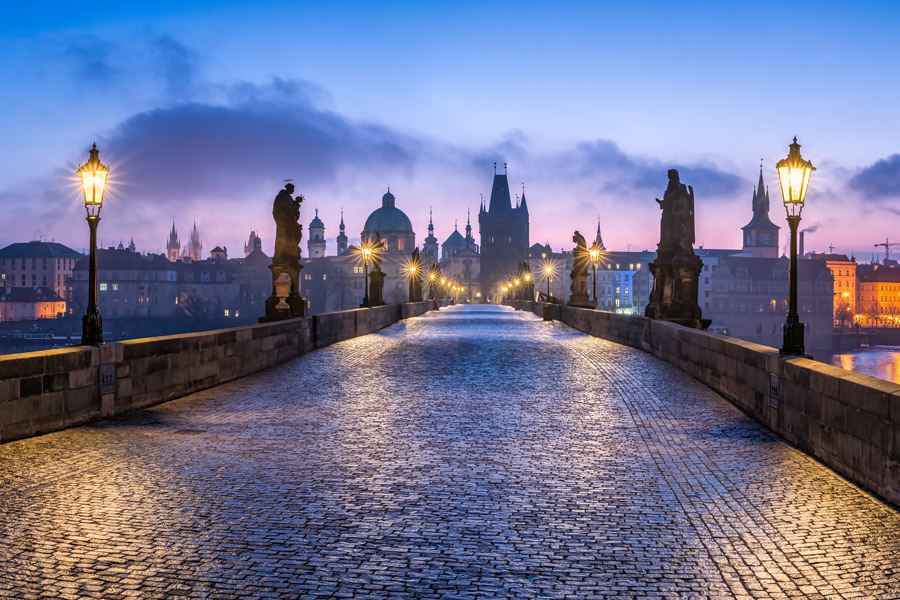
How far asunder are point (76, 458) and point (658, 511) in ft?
16.7

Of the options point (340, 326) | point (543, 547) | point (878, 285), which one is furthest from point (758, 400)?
point (878, 285)

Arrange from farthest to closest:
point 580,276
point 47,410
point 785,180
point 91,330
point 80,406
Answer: point 580,276 → point 785,180 → point 91,330 → point 80,406 → point 47,410

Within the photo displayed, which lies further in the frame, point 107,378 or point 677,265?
point 677,265

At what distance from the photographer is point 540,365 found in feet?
54.5

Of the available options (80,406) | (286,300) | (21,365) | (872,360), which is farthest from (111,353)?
(872,360)

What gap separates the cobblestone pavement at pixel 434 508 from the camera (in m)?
4.36

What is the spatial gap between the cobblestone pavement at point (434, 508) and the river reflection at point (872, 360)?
77.8m

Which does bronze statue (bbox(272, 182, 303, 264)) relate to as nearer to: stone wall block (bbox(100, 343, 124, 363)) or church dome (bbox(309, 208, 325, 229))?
stone wall block (bbox(100, 343, 124, 363))

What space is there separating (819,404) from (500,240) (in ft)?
533

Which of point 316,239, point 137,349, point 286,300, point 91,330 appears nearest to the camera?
point 91,330

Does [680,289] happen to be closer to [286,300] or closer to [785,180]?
[286,300]

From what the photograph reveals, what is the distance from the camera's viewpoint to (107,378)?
31.5 ft

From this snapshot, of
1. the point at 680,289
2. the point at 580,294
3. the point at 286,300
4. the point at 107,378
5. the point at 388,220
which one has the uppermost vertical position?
the point at 388,220

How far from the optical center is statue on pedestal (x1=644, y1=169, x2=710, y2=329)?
22.1 metres
